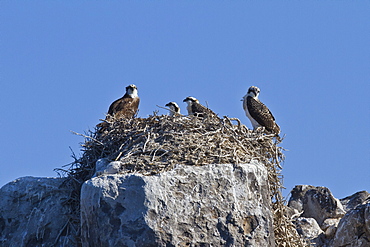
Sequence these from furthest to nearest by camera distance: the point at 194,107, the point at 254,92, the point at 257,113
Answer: the point at 254,92 < the point at 194,107 < the point at 257,113

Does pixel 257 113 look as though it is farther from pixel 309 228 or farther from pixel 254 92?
pixel 309 228

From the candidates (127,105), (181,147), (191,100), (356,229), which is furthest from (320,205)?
(181,147)

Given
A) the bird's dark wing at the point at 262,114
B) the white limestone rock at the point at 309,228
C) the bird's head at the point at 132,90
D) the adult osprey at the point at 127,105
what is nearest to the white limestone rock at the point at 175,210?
the bird's dark wing at the point at 262,114

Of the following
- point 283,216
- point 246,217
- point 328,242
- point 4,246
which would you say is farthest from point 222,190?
point 328,242

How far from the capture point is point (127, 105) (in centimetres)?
1420

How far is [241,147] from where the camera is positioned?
10.5 metres

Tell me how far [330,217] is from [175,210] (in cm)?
869

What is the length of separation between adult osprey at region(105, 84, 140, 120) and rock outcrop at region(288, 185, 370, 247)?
11.7 feet

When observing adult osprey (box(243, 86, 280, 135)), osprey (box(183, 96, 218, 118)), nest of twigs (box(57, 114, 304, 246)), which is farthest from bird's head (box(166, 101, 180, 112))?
nest of twigs (box(57, 114, 304, 246))

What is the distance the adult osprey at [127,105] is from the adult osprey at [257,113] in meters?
2.10

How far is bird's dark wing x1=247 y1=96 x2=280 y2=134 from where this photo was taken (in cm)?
1354

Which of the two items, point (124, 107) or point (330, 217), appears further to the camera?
point (330, 217)

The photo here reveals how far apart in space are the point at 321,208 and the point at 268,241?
309 inches

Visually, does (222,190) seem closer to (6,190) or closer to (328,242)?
(6,190)
